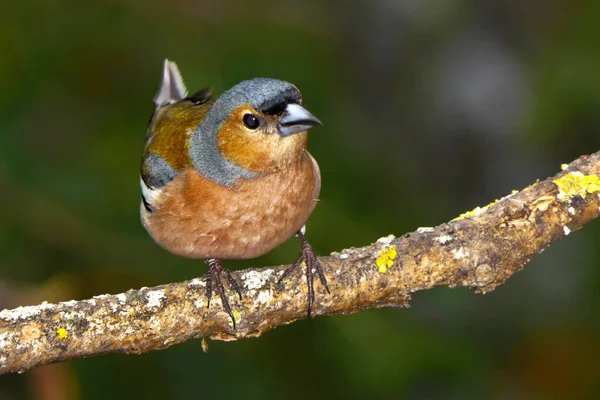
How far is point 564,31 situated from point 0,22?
4605 mm

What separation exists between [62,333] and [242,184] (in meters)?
1.16

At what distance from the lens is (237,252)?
411 cm

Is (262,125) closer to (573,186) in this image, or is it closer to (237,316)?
(237,316)

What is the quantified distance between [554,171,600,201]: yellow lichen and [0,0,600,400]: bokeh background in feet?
5.51

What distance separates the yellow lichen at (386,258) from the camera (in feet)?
12.3

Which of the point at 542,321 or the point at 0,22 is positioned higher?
the point at 0,22

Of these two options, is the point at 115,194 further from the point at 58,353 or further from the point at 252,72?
the point at 58,353

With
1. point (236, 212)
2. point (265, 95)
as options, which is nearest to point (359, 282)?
point (236, 212)

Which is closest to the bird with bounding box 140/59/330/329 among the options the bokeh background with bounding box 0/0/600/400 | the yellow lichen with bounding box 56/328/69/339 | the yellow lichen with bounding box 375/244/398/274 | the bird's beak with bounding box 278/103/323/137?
the bird's beak with bounding box 278/103/323/137

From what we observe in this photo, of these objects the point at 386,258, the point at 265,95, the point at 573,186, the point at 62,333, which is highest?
the point at 265,95

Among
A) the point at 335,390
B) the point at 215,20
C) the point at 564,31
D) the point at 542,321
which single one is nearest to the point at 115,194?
the point at 335,390

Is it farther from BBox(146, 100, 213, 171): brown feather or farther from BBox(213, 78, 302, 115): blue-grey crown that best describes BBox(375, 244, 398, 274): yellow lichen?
BBox(146, 100, 213, 171): brown feather

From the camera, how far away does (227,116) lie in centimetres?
401

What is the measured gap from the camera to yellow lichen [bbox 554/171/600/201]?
12.8ft
